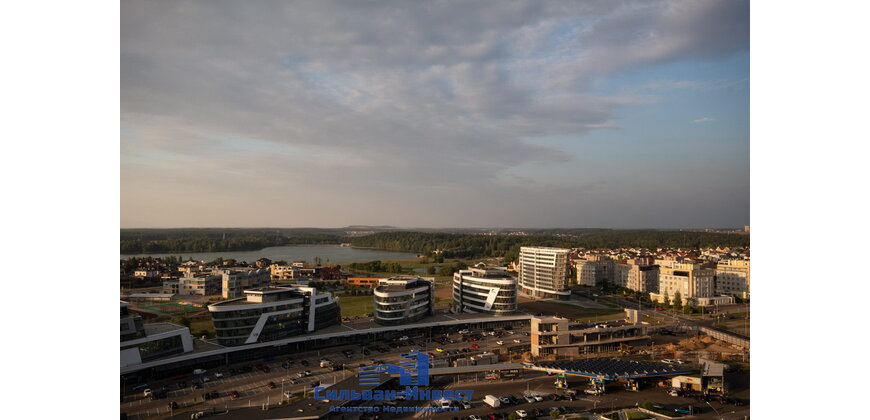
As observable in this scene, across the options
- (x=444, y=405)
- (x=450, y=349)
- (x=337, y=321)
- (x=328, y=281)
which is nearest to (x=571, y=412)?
(x=444, y=405)

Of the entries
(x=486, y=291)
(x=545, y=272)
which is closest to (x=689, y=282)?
(x=545, y=272)

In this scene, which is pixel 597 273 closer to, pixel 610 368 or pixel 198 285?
pixel 610 368

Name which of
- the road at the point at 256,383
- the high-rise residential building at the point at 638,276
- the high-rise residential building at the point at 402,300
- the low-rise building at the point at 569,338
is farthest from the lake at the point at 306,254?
the low-rise building at the point at 569,338

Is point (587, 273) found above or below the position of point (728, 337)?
above

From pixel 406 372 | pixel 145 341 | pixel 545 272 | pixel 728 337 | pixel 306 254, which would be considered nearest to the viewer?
pixel 406 372

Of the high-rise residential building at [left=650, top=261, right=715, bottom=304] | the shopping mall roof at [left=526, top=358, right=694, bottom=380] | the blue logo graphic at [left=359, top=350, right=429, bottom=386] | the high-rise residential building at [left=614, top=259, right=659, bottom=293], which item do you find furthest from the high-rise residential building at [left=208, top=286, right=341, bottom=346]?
the high-rise residential building at [left=614, top=259, right=659, bottom=293]
